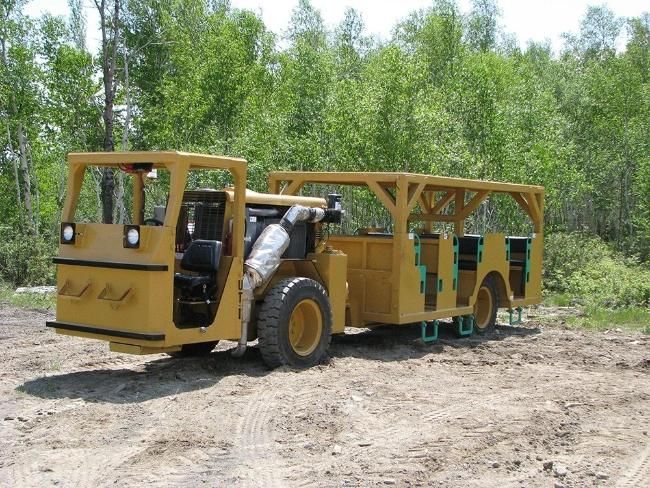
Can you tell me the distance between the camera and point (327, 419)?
6945 mm

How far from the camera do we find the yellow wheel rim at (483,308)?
12.6m

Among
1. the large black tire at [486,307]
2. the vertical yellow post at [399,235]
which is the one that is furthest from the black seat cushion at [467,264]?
the vertical yellow post at [399,235]

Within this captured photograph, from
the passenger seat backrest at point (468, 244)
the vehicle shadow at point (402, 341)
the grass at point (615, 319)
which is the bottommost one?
the vehicle shadow at point (402, 341)

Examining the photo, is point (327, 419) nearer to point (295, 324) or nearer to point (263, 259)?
point (263, 259)

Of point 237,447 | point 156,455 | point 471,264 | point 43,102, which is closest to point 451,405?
point 237,447

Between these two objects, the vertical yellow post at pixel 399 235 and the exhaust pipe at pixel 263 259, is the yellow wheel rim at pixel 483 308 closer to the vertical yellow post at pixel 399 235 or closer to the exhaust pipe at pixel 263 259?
the vertical yellow post at pixel 399 235

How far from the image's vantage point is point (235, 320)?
28.2 feet

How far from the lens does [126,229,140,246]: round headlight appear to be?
25.6ft

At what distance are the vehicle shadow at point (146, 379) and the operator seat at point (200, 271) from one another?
80 centimetres

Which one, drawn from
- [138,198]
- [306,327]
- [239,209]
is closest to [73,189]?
[138,198]

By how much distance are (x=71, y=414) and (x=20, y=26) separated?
2280 centimetres

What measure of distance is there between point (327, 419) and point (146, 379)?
227 centimetres

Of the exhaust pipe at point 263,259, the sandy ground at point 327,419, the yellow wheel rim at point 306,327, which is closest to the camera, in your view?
the sandy ground at point 327,419

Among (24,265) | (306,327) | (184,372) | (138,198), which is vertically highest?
(138,198)
